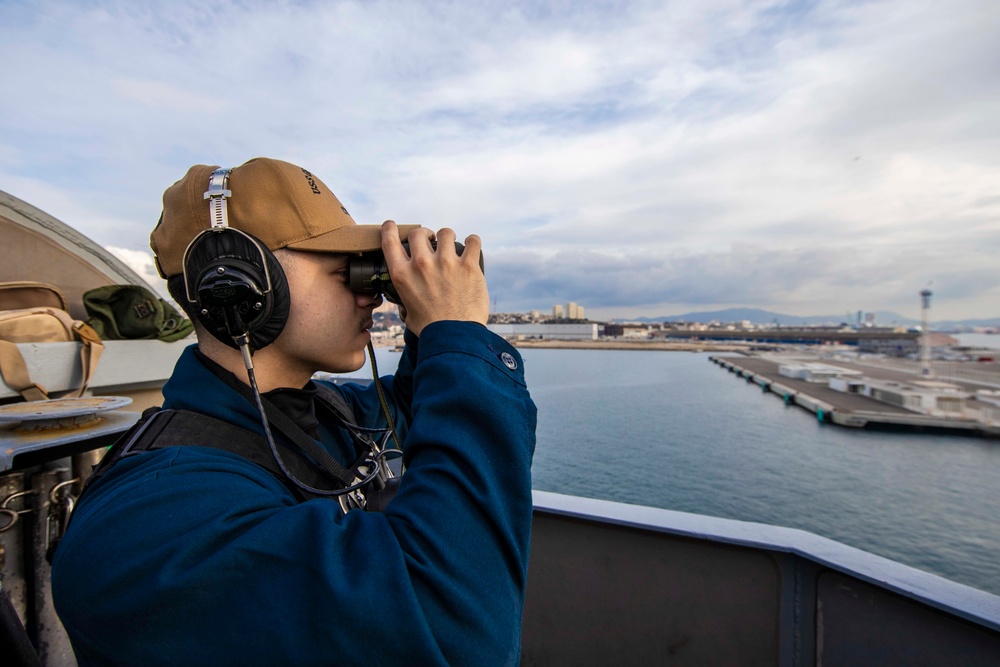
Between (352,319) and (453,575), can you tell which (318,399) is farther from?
(453,575)

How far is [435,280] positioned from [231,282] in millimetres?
337

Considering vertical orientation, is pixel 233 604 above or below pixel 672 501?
above

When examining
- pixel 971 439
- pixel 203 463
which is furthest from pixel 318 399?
pixel 971 439

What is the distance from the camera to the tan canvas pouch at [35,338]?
7.43 ft

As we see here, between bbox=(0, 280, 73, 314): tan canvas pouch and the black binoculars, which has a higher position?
bbox=(0, 280, 73, 314): tan canvas pouch

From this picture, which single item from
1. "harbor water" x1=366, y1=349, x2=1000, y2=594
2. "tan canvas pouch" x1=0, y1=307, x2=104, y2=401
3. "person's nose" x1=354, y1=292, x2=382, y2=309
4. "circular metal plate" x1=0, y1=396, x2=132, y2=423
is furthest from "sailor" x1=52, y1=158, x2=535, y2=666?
"harbor water" x1=366, y1=349, x2=1000, y2=594

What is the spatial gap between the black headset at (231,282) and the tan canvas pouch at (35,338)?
2.11m

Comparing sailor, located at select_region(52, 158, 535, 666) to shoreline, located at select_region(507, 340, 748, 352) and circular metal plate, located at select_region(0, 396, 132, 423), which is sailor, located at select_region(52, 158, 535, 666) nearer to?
circular metal plate, located at select_region(0, 396, 132, 423)

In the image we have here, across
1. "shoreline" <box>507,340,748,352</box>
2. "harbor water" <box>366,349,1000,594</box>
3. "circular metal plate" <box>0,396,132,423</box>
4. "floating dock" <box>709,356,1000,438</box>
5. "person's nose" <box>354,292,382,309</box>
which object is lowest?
"harbor water" <box>366,349,1000,594</box>

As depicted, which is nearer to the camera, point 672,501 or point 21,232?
point 21,232

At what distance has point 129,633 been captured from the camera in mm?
556

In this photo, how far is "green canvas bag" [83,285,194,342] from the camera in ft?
10.1

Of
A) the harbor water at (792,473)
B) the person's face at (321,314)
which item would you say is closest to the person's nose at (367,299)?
the person's face at (321,314)

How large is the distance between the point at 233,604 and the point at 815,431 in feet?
110
